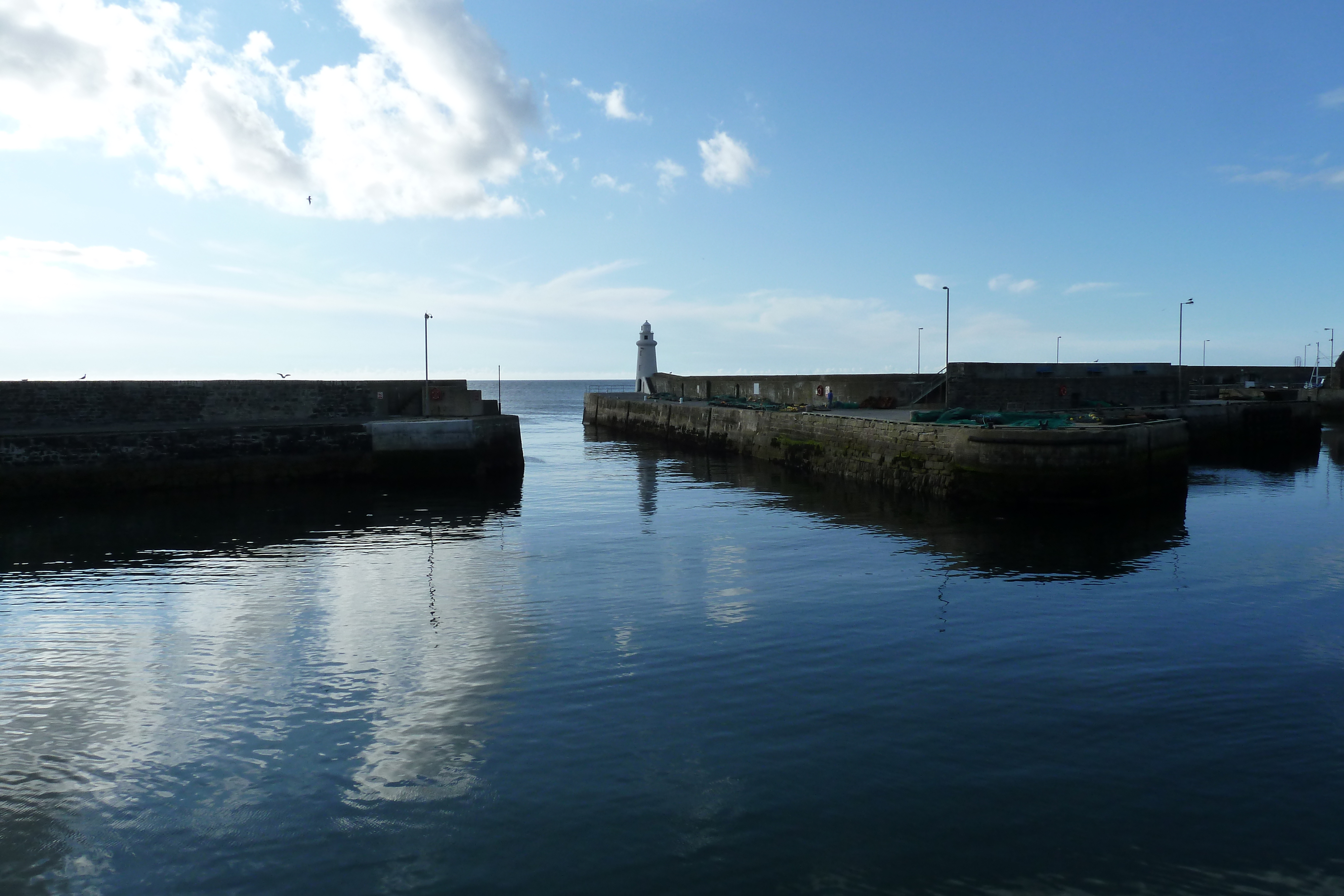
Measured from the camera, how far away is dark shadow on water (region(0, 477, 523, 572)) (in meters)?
14.4

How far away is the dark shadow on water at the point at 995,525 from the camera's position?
1303 centimetres

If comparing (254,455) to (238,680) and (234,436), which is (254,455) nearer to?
(234,436)

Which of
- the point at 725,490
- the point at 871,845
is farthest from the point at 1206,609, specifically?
the point at 725,490

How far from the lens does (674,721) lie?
665 cm

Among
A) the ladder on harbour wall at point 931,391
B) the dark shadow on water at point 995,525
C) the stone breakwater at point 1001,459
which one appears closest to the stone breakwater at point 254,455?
the dark shadow on water at point 995,525

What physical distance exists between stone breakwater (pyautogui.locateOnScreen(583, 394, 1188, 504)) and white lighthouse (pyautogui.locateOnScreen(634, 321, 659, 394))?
91.5 ft

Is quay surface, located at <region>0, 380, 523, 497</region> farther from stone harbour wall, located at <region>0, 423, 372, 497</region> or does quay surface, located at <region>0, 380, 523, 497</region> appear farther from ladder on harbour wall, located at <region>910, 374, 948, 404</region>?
ladder on harbour wall, located at <region>910, 374, 948, 404</region>

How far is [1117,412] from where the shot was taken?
24547 millimetres

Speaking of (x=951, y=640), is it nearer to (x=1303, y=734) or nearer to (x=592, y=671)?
(x=1303, y=734)

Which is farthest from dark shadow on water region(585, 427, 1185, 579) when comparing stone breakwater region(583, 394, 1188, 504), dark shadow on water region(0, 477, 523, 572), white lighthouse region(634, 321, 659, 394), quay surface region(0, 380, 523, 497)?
white lighthouse region(634, 321, 659, 394)

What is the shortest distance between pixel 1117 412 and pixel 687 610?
19.5 m

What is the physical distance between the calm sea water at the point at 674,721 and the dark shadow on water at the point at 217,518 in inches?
22.1

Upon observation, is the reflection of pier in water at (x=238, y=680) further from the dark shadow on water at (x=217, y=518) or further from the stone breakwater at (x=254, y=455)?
the stone breakwater at (x=254, y=455)

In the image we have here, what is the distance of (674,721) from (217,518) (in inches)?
587
